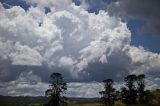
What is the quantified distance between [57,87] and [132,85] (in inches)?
1796

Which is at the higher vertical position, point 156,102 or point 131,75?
point 131,75

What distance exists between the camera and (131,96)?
486ft

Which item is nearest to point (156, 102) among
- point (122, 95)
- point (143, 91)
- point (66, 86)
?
point (143, 91)

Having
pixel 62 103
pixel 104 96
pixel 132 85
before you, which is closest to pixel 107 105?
pixel 104 96

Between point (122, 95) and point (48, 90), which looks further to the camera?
point (122, 95)

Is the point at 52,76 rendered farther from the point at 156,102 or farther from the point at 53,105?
the point at 156,102

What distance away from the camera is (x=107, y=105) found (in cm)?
14775

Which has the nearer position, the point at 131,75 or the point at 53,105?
the point at 53,105

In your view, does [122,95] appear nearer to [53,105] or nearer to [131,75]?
[131,75]

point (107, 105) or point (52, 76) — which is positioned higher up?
Result: point (52, 76)

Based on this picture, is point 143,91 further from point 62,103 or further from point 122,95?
point 62,103

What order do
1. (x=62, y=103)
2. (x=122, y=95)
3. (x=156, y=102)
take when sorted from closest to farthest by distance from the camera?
(x=62, y=103), (x=156, y=102), (x=122, y=95)

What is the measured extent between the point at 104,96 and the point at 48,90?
40.3m

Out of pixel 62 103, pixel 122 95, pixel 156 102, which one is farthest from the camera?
pixel 122 95
